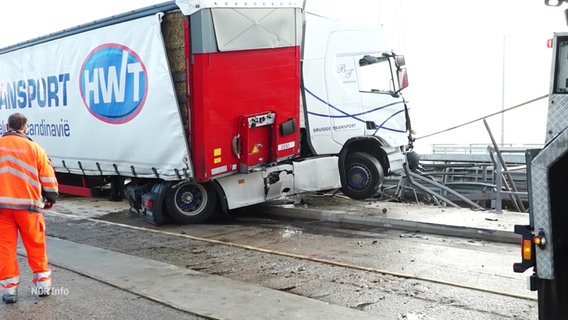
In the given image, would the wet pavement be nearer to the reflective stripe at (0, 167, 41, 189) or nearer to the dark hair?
the reflective stripe at (0, 167, 41, 189)

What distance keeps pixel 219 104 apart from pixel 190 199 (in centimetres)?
203

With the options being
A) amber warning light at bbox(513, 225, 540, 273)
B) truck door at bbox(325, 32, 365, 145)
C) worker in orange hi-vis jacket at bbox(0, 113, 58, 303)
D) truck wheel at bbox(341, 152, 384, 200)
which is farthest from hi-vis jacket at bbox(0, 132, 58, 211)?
truck wheel at bbox(341, 152, 384, 200)

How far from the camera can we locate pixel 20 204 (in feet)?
15.4

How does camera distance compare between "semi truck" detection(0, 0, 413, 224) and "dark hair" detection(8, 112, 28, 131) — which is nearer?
"dark hair" detection(8, 112, 28, 131)

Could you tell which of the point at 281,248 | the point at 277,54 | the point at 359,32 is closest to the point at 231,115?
the point at 277,54

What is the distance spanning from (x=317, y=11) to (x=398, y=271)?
211 inches

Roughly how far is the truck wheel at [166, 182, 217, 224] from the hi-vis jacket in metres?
4.10

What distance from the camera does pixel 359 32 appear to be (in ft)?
31.9

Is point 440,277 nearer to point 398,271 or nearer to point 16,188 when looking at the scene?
point 398,271

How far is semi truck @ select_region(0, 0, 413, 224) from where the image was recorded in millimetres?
8008

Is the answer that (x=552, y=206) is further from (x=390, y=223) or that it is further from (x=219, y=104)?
(x=219, y=104)

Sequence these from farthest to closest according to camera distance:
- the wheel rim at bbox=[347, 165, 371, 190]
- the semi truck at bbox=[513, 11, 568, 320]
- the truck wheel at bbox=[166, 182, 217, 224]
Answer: the wheel rim at bbox=[347, 165, 371, 190] < the truck wheel at bbox=[166, 182, 217, 224] < the semi truck at bbox=[513, 11, 568, 320]

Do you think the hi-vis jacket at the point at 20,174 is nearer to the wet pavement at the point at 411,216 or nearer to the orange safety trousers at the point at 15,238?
the orange safety trousers at the point at 15,238

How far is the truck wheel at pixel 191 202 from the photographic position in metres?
8.98
